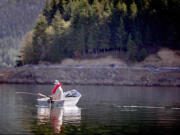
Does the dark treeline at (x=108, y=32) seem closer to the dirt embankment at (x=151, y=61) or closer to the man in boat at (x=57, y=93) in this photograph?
the dirt embankment at (x=151, y=61)

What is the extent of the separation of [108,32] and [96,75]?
17318 mm

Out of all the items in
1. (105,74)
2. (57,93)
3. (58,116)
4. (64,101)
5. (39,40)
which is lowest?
(105,74)

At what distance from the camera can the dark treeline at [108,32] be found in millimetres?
115250

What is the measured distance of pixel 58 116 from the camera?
127ft

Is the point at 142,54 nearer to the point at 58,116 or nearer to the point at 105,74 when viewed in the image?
the point at 105,74

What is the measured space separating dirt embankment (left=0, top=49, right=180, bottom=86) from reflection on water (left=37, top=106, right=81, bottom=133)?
54.3 meters

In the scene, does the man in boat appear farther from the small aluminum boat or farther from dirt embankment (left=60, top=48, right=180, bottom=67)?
dirt embankment (left=60, top=48, right=180, bottom=67)

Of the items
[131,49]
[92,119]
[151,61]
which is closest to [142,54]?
[151,61]

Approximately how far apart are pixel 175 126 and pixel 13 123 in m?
12.6

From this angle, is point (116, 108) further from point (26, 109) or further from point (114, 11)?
point (114, 11)

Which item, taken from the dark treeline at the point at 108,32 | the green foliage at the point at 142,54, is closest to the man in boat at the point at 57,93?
the green foliage at the point at 142,54

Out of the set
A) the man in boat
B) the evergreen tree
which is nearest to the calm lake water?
the man in boat

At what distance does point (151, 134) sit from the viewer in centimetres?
3008

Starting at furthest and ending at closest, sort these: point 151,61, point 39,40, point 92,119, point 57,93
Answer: point 39,40 < point 151,61 < point 57,93 < point 92,119
